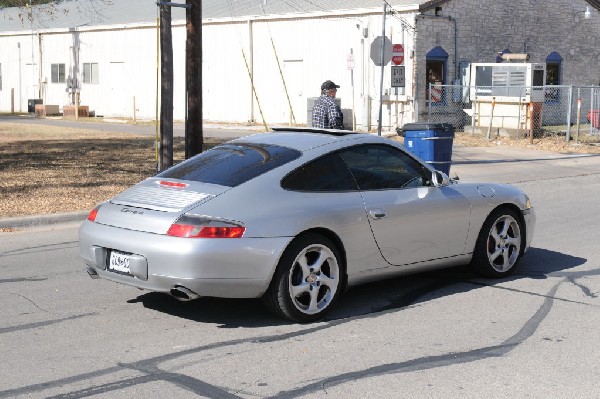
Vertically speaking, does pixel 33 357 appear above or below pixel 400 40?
below

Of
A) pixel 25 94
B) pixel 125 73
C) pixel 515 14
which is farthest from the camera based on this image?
pixel 25 94

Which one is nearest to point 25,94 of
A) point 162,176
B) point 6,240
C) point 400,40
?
point 400,40

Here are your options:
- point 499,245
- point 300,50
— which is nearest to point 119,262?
point 499,245

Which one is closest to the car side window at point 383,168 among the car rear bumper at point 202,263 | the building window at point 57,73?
the car rear bumper at point 202,263

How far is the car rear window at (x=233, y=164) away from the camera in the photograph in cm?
721

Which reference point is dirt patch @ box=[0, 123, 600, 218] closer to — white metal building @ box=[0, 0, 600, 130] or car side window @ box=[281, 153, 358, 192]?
white metal building @ box=[0, 0, 600, 130]

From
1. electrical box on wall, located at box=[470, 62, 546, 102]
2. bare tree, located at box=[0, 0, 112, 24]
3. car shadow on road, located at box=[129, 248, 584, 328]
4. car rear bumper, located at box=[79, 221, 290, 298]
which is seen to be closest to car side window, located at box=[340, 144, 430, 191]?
car shadow on road, located at box=[129, 248, 584, 328]

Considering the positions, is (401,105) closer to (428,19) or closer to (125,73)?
(428,19)

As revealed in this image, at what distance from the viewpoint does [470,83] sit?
30.7m

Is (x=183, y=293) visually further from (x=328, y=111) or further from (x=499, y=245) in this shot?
(x=328, y=111)

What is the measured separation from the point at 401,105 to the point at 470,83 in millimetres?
2413

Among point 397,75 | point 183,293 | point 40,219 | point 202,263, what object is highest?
point 397,75

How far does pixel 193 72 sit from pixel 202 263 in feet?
32.2

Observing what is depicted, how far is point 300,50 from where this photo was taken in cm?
3388
